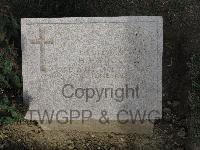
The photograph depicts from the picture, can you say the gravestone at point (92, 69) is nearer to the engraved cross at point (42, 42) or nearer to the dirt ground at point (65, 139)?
the engraved cross at point (42, 42)

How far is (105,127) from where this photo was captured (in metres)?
4.57

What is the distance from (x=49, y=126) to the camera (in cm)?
457

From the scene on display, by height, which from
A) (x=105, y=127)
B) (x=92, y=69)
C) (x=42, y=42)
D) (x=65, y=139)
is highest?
(x=42, y=42)

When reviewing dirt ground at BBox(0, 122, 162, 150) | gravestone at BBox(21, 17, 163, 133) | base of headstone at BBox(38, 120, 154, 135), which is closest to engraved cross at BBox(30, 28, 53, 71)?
gravestone at BBox(21, 17, 163, 133)

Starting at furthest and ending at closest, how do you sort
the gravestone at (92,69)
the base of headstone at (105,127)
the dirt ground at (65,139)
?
the dirt ground at (65,139) < the base of headstone at (105,127) < the gravestone at (92,69)

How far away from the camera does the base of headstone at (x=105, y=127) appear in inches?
175

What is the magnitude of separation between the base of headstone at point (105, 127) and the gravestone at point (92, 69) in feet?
0.47

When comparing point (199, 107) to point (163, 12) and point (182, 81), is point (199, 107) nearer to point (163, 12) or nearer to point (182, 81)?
point (182, 81)

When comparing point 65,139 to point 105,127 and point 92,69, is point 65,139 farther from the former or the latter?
point 92,69

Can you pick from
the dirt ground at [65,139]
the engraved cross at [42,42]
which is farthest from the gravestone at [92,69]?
the dirt ground at [65,139]

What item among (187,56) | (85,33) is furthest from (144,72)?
(187,56)

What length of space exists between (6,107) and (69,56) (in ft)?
2.83

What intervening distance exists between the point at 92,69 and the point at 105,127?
2.36 feet

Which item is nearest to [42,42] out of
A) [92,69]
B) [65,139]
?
[92,69]
